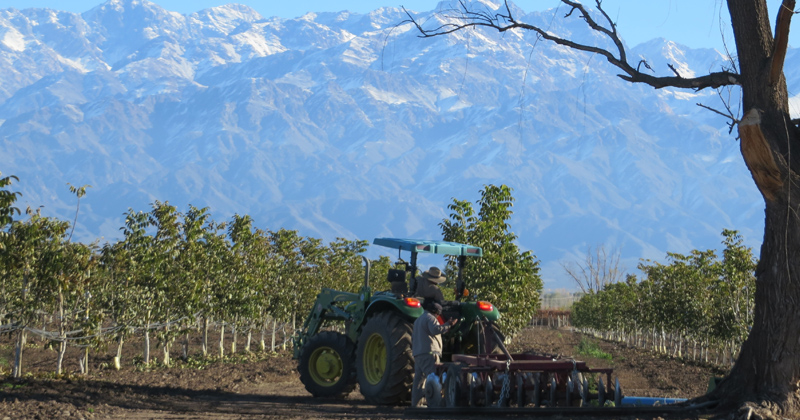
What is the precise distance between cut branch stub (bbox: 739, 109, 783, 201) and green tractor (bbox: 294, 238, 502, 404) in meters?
4.39

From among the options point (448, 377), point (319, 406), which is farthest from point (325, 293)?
point (448, 377)

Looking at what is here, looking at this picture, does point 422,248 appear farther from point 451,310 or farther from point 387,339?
point 387,339

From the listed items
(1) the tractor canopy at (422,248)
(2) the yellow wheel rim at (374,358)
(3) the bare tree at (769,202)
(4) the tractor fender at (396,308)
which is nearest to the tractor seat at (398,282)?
(1) the tractor canopy at (422,248)

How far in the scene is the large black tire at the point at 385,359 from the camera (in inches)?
488

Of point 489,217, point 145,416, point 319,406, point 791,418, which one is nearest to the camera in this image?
point 791,418

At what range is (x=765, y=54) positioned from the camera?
30.5 ft

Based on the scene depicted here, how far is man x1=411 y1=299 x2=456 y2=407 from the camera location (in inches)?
458

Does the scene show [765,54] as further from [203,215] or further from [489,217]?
[203,215]

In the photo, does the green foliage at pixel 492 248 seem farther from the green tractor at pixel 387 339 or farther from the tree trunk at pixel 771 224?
the tree trunk at pixel 771 224

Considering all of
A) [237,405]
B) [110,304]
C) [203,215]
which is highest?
[203,215]

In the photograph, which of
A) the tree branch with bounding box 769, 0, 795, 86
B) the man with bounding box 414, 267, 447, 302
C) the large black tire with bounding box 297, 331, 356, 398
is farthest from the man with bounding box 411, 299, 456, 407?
the tree branch with bounding box 769, 0, 795, 86

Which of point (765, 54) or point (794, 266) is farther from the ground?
point (765, 54)

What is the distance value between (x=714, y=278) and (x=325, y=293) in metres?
22.7

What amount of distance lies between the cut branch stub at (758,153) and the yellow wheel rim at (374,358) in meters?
6.40
